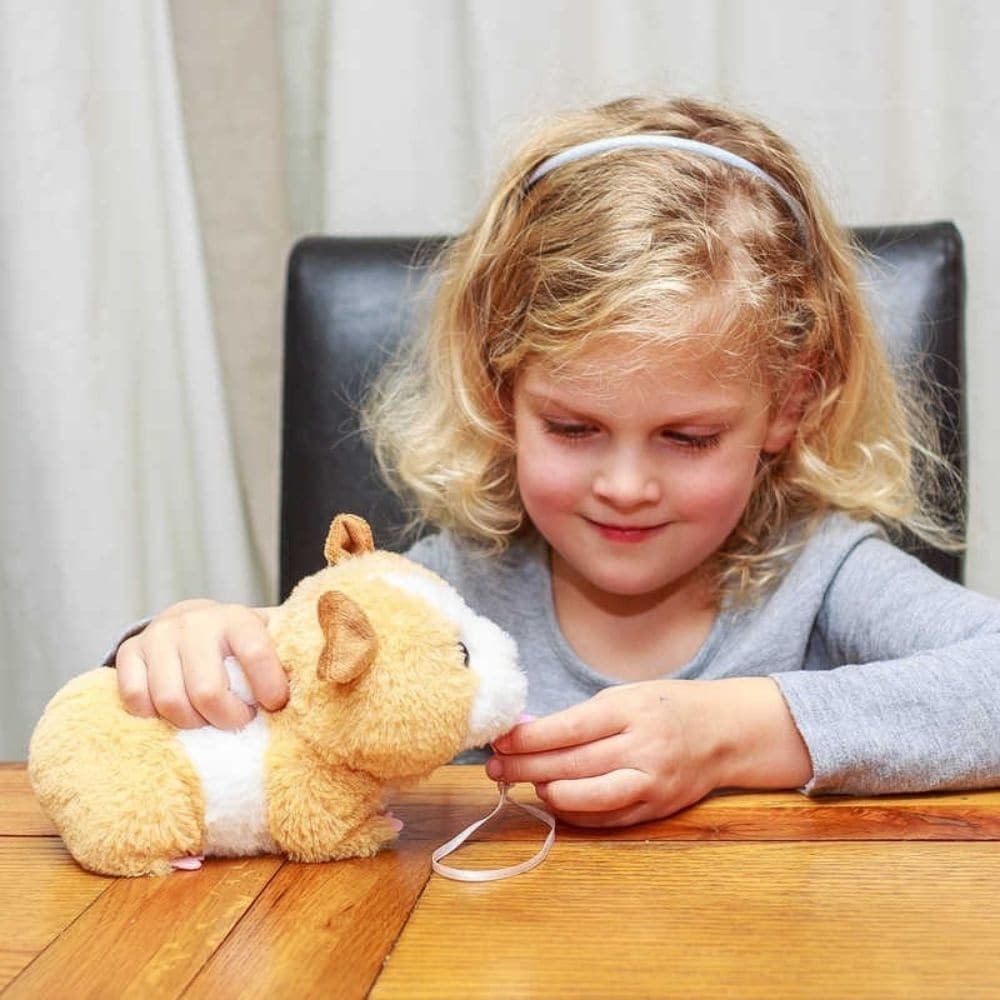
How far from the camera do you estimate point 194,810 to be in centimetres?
75

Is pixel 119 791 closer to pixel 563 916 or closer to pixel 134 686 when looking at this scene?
pixel 134 686

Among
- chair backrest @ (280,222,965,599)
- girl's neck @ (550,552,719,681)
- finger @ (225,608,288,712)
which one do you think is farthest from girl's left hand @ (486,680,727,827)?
chair backrest @ (280,222,965,599)

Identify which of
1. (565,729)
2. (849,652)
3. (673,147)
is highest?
(673,147)

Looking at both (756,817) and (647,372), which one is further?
(647,372)

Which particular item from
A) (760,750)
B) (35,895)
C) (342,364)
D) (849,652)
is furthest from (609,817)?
(342,364)

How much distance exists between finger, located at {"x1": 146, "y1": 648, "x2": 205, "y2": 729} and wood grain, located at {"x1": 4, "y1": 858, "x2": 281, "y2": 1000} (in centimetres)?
8

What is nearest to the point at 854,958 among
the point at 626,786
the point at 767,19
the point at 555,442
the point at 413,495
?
the point at 626,786

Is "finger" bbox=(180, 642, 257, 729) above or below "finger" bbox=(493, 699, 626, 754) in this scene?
above

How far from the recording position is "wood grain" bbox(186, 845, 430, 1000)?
2.06 ft

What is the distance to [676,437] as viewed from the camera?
1.09 m

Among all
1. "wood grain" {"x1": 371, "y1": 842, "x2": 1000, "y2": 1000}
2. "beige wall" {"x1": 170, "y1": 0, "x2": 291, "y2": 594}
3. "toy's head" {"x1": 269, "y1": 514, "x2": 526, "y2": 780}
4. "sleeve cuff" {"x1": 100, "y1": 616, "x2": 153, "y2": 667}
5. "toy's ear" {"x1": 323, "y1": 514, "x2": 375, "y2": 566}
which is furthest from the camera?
"beige wall" {"x1": 170, "y1": 0, "x2": 291, "y2": 594}

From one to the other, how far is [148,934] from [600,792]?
0.90 feet

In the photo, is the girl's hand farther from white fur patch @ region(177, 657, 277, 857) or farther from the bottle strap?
white fur patch @ region(177, 657, 277, 857)

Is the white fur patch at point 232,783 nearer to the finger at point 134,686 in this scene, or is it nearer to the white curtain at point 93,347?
the finger at point 134,686
